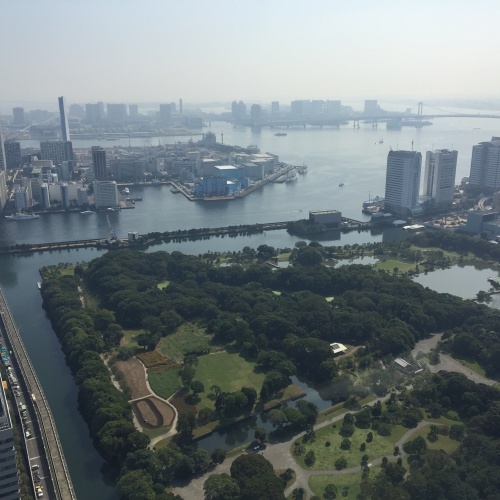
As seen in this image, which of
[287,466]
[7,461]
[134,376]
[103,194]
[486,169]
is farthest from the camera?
[486,169]

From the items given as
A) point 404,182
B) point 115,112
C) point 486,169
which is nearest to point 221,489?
point 404,182

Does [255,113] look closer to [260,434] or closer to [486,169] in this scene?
[486,169]

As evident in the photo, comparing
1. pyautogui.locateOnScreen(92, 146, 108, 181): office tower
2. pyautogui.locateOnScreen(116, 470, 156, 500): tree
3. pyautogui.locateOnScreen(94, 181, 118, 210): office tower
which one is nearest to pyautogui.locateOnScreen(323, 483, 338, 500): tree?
pyautogui.locateOnScreen(116, 470, 156, 500): tree

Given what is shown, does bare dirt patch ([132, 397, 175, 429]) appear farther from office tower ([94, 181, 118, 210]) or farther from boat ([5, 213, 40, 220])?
office tower ([94, 181, 118, 210])

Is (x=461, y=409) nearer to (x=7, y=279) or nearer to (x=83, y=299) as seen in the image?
(x=83, y=299)

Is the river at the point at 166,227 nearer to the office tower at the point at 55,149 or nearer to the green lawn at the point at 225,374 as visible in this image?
the green lawn at the point at 225,374

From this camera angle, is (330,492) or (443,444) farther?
(443,444)
